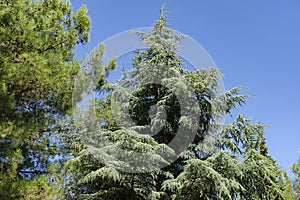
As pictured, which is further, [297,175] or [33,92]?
[297,175]

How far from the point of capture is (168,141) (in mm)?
10125

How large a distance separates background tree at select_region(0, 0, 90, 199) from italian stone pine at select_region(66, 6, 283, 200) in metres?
0.81

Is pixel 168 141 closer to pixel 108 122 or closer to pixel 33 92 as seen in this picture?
pixel 108 122

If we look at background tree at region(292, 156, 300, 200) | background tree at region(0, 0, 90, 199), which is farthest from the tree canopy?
background tree at region(292, 156, 300, 200)

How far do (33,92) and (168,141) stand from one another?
511cm

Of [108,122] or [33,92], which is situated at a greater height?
[108,122]

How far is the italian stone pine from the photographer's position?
26.1ft

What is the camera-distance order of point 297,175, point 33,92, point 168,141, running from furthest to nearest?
point 297,175, point 168,141, point 33,92

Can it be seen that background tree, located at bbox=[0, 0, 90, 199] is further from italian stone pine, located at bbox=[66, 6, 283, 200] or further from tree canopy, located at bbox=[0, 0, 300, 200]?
italian stone pine, located at bbox=[66, 6, 283, 200]

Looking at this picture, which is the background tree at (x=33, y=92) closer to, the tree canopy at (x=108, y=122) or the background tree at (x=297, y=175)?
the tree canopy at (x=108, y=122)

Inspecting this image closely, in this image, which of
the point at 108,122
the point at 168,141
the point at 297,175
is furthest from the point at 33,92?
the point at 297,175

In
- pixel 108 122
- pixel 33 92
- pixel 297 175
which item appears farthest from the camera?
pixel 297 175

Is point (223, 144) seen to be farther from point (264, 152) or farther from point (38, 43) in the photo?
point (38, 43)

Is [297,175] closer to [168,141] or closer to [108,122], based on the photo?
[168,141]
